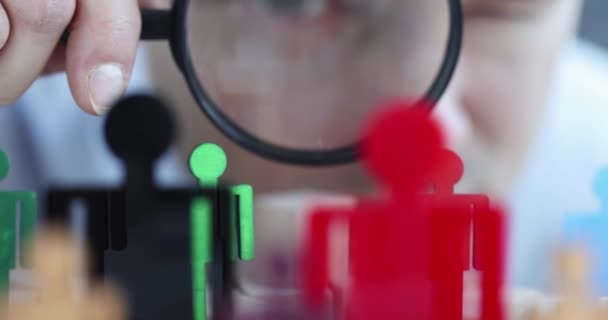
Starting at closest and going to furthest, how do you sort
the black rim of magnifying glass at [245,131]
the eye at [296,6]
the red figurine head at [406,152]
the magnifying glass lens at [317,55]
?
the red figurine head at [406,152] → the black rim of magnifying glass at [245,131] → the magnifying glass lens at [317,55] → the eye at [296,6]

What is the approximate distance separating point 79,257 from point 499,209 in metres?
0.19

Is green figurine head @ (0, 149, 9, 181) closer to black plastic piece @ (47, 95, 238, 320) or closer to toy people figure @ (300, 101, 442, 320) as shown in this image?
black plastic piece @ (47, 95, 238, 320)

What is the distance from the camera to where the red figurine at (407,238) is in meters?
0.29

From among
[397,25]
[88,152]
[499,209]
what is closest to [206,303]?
[499,209]

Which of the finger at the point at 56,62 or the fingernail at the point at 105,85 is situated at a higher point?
the finger at the point at 56,62

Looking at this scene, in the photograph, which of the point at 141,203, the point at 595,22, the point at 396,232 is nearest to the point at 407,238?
the point at 396,232

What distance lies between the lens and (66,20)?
375 millimetres

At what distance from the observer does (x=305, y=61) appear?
0.68m

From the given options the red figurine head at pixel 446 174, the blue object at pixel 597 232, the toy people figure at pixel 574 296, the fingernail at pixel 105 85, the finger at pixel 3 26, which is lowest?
the toy people figure at pixel 574 296

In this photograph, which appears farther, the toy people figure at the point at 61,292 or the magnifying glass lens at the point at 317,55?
the magnifying glass lens at the point at 317,55

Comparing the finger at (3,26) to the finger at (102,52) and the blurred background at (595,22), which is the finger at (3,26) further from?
the blurred background at (595,22)

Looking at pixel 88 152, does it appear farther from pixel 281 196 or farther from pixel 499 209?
pixel 499 209

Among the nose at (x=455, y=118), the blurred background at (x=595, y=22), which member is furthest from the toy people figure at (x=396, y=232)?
the blurred background at (x=595, y=22)

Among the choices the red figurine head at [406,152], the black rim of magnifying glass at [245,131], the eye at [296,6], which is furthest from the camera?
the eye at [296,6]
